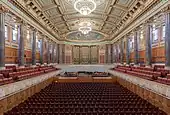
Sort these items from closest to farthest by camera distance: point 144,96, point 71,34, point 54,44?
point 144,96 < point 54,44 < point 71,34

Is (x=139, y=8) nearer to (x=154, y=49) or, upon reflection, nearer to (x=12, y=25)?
(x=154, y=49)

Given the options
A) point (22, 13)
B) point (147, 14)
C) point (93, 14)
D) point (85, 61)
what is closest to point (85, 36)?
point (85, 61)

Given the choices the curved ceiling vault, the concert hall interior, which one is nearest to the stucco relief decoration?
the concert hall interior

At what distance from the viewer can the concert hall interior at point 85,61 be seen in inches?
275

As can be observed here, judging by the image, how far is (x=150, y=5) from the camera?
14.1 metres

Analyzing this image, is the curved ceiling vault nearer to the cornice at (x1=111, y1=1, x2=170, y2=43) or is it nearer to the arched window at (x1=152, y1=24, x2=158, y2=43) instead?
→ the cornice at (x1=111, y1=1, x2=170, y2=43)

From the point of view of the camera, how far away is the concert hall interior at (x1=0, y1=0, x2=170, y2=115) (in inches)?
275

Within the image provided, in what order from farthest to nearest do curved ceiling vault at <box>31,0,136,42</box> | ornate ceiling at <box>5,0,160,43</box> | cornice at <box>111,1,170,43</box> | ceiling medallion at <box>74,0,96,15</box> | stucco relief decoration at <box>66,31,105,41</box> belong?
stucco relief decoration at <box>66,31,105,41</box>
curved ceiling vault at <box>31,0,136,42</box>
ornate ceiling at <box>5,0,160,43</box>
ceiling medallion at <box>74,0,96,15</box>
cornice at <box>111,1,170,43</box>

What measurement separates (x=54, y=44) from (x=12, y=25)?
469 inches

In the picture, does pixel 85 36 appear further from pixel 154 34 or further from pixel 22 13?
pixel 22 13

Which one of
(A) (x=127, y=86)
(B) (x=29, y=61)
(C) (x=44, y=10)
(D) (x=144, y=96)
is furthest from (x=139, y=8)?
(B) (x=29, y=61)

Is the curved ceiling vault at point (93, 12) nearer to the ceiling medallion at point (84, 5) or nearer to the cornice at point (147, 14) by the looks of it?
the cornice at point (147, 14)

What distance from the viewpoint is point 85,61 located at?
3588cm

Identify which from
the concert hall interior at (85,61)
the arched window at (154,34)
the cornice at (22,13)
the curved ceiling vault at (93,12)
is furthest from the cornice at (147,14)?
the cornice at (22,13)
